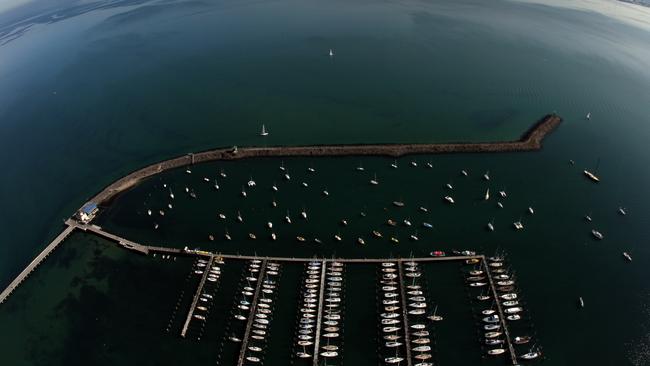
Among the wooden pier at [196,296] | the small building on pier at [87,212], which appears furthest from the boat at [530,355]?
the small building on pier at [87,212]

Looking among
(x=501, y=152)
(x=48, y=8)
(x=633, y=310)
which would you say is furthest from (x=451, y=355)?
(x=48, y=8)

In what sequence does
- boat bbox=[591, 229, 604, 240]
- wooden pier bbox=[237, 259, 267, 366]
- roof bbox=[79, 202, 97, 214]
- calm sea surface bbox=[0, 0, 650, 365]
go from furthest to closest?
roof bbox=[79, 202, 97, 214] < boat bbox=[591, 229, 604, 240] < calm sea surface bbox=[0, 0, 650, 365] < wooden pier bbox=[237, 259, 267, 366]

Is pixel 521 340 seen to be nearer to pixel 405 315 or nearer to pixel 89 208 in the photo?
pixel 405 315

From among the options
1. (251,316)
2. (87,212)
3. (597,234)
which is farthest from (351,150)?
(87,212)

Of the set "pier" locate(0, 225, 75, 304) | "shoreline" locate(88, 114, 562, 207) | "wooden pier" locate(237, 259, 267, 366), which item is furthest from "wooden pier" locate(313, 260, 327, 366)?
"pier" locate(0, 225, 75, 304)

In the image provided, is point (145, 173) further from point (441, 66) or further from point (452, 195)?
point (441, 66)

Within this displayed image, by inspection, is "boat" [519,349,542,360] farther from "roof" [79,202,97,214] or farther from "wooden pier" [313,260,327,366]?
"roof" [79,202,97,214]
